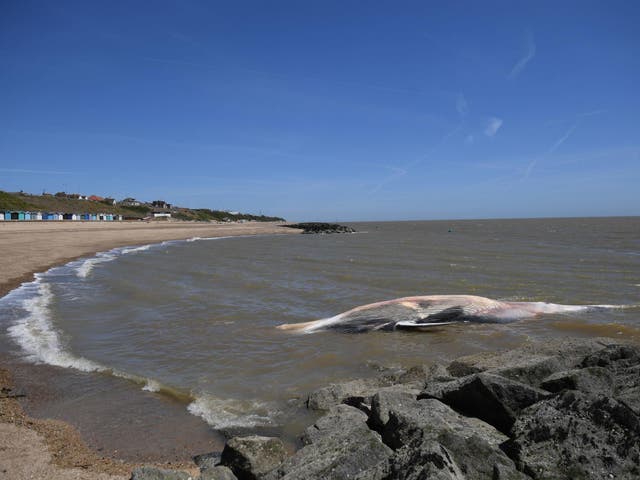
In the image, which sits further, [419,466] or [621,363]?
[621,363]

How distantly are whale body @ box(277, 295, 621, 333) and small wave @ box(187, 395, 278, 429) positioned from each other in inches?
166

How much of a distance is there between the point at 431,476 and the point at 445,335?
7909mm

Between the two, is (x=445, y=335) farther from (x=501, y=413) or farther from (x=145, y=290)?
(x=145, y=290)

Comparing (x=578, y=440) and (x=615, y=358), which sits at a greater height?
(x=578, y=440)

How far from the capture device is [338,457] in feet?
13.0

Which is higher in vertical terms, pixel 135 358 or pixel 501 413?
pixel 501 413

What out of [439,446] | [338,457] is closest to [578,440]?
[439,446]

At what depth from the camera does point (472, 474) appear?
12.0 feet

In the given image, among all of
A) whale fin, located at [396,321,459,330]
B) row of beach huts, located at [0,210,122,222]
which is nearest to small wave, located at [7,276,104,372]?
whale fin, located at [396,321,459,330]

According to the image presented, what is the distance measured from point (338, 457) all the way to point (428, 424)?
1093mm

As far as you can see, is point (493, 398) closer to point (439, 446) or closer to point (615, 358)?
point (439, 446)

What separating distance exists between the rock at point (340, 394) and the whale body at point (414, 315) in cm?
348

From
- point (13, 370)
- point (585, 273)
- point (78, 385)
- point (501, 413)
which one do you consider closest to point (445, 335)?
point (501, 413)

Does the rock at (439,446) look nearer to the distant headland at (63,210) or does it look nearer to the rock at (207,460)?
the rock at (207,460)
